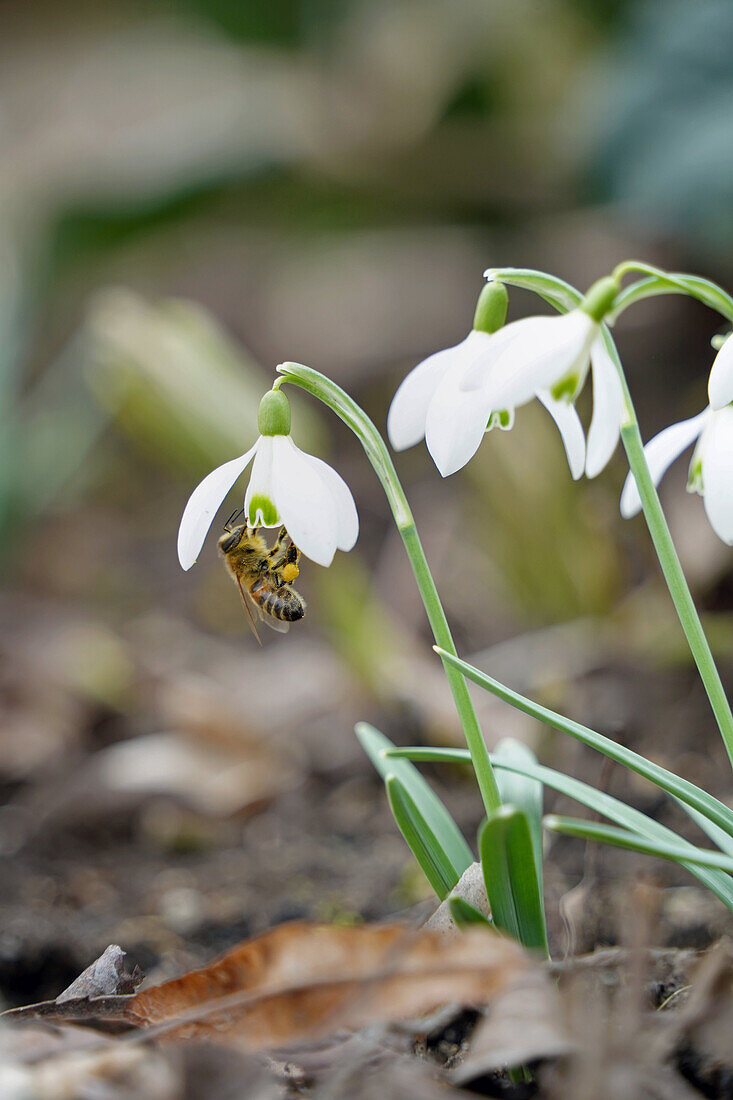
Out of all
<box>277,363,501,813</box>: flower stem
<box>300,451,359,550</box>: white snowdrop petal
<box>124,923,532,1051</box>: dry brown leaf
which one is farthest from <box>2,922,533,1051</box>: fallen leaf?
<box>300,451,359,550</box>: white snowdrop petal

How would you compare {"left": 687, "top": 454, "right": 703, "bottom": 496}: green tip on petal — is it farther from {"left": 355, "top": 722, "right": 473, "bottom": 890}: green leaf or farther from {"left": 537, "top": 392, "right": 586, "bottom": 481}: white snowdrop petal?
{"left": 355, "top": 722, "right": 473, "bottom": 890}: green leaf

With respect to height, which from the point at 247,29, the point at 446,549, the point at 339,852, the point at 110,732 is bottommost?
the point at 339,852

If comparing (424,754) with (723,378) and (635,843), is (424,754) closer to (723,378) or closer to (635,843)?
(635,843)

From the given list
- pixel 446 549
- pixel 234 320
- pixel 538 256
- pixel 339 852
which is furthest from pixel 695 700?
pixel 234 320

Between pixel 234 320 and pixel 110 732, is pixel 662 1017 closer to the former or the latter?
pixel 110 732

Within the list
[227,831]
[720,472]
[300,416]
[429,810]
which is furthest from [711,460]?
[300,416]

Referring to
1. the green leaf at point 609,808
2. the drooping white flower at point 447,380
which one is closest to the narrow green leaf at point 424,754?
the green leaf at point 609,808
